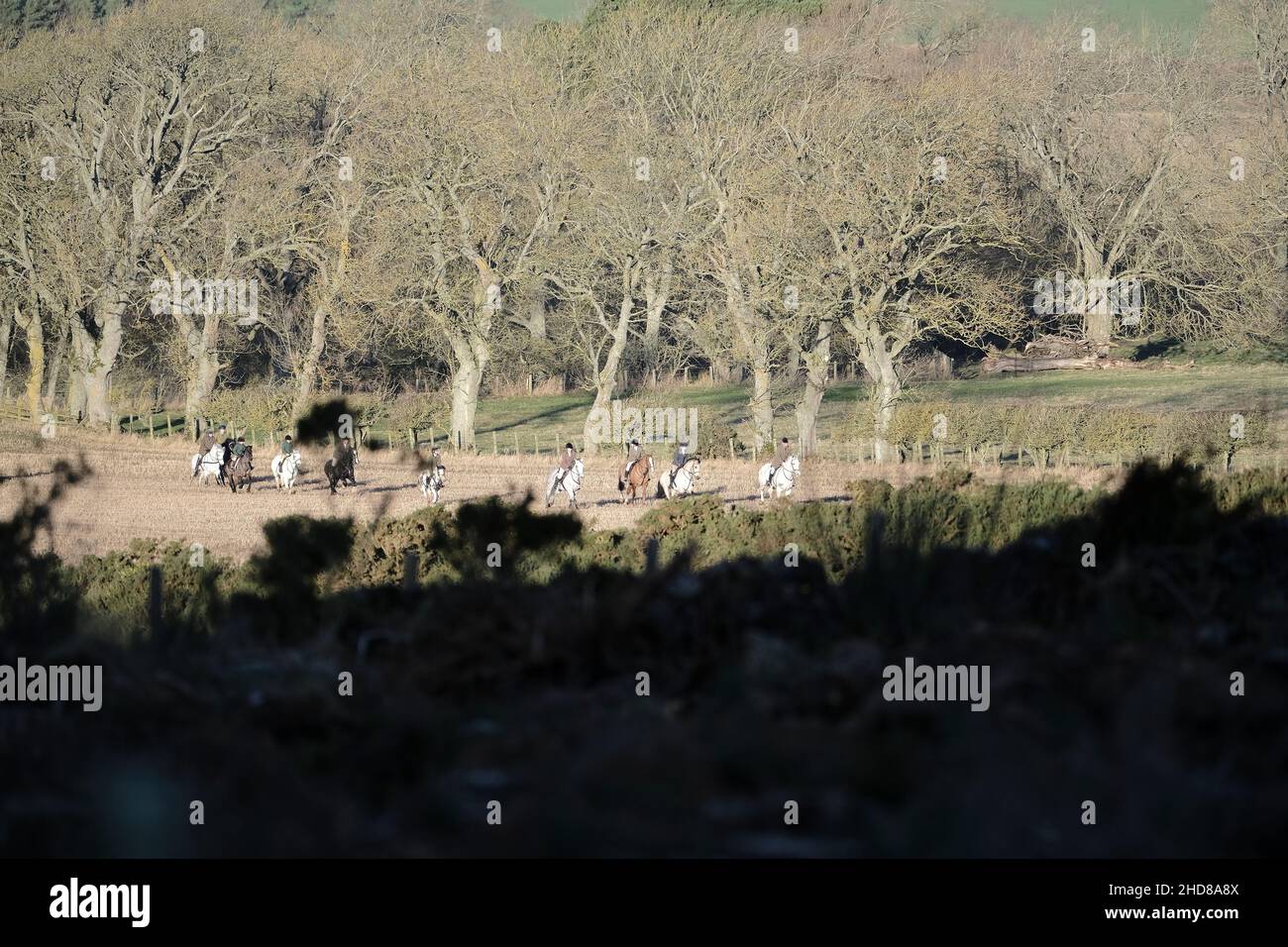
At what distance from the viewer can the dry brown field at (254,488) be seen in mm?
29203

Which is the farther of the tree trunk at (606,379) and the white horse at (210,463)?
the tree trunk at (606,379)

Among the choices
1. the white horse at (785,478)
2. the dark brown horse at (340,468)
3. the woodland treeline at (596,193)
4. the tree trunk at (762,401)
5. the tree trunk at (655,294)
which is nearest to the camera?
the white horse at (785,478)

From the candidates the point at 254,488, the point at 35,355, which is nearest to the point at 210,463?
the point at 254,488

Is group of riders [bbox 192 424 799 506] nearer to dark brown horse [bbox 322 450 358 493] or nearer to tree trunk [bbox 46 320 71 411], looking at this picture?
dark brown horse [bbox 322 450 358 493]

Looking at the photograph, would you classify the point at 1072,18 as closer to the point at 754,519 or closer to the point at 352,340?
the point at 352,340

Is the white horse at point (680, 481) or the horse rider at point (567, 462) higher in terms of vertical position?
the horse rider at point (567, 462)

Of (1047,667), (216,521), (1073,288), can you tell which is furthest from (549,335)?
(1047,667)

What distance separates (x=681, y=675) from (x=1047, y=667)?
2.11 metres

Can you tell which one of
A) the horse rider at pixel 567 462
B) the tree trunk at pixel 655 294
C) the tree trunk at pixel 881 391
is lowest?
the horse rider at pixel 567 462

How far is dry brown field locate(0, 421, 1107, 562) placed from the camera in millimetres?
29203

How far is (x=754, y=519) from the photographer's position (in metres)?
21.4

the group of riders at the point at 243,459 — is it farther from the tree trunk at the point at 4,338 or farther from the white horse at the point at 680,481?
the tree trunk at the point at 4,338

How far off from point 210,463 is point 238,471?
58.8 inches

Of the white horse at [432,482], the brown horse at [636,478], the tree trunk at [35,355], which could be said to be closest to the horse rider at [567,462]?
the brown horse at [636,478]
